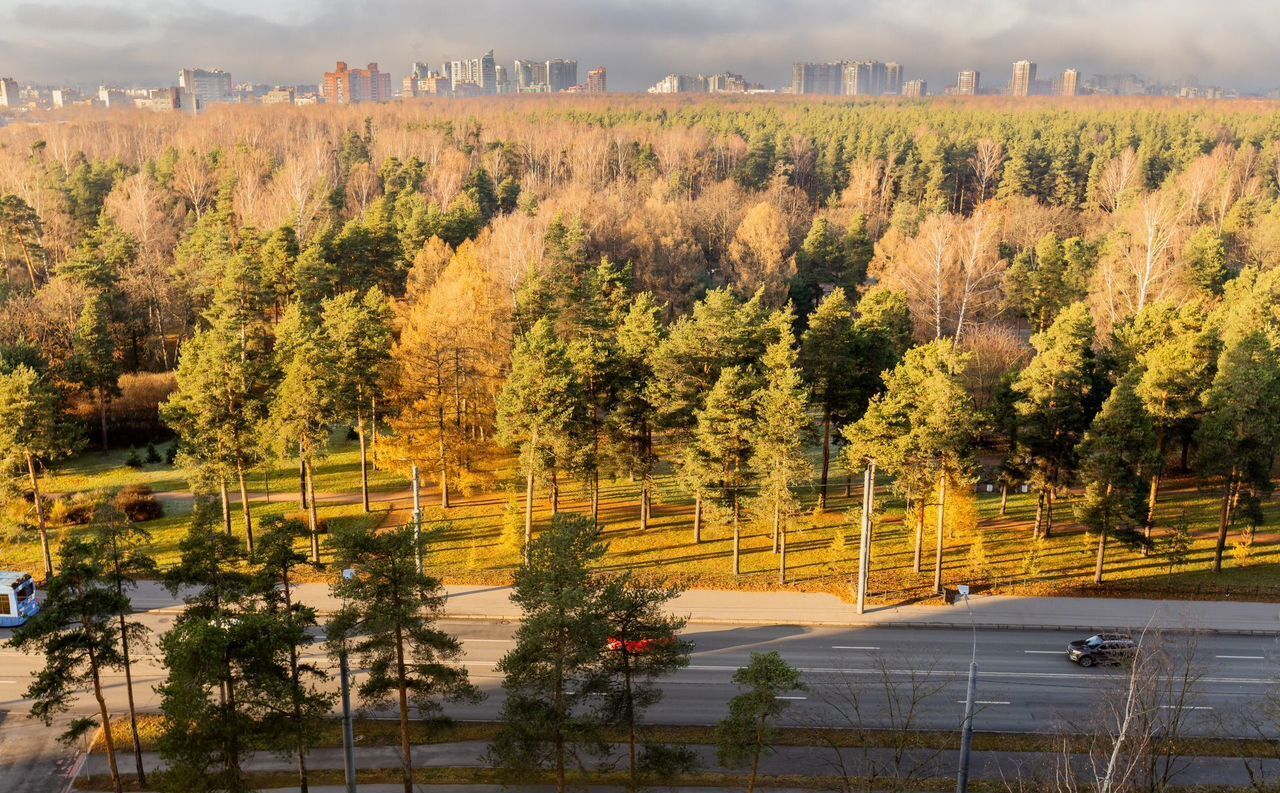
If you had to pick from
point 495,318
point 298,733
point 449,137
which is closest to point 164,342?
point 495,318

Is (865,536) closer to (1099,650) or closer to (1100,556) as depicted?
(1099,650)

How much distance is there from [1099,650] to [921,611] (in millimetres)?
6073

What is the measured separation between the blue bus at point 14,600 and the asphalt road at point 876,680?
30.3 inches

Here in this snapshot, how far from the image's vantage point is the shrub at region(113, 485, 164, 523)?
135 feet

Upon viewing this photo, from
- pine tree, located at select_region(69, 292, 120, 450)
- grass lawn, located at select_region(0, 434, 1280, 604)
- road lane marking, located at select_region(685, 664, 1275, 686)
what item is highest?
pine tree, located at select_region(69, 292, 120, 450)

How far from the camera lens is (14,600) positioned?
31297mm

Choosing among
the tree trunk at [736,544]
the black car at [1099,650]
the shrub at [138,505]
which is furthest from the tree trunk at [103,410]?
the black car at [1099,650]

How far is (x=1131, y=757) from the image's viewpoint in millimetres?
19016

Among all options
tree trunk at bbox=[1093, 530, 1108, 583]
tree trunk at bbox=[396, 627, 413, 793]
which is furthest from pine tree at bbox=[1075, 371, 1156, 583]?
tree trunk at bbox=[396, 627, 413, 793]

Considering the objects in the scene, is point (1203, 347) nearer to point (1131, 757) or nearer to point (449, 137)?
point (1131, 757)

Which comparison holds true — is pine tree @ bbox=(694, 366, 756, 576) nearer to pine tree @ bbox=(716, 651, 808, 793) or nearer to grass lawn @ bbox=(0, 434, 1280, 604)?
grass lawn @ bbox=(0, 434, 1280, 604)

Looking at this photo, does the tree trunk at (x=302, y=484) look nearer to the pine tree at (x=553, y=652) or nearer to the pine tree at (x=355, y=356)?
the pine tree at (x=355, y=356)

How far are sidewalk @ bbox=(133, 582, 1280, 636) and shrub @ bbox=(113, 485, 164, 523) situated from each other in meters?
7.90

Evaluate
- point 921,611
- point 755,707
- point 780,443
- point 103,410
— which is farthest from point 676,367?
point 103,410
